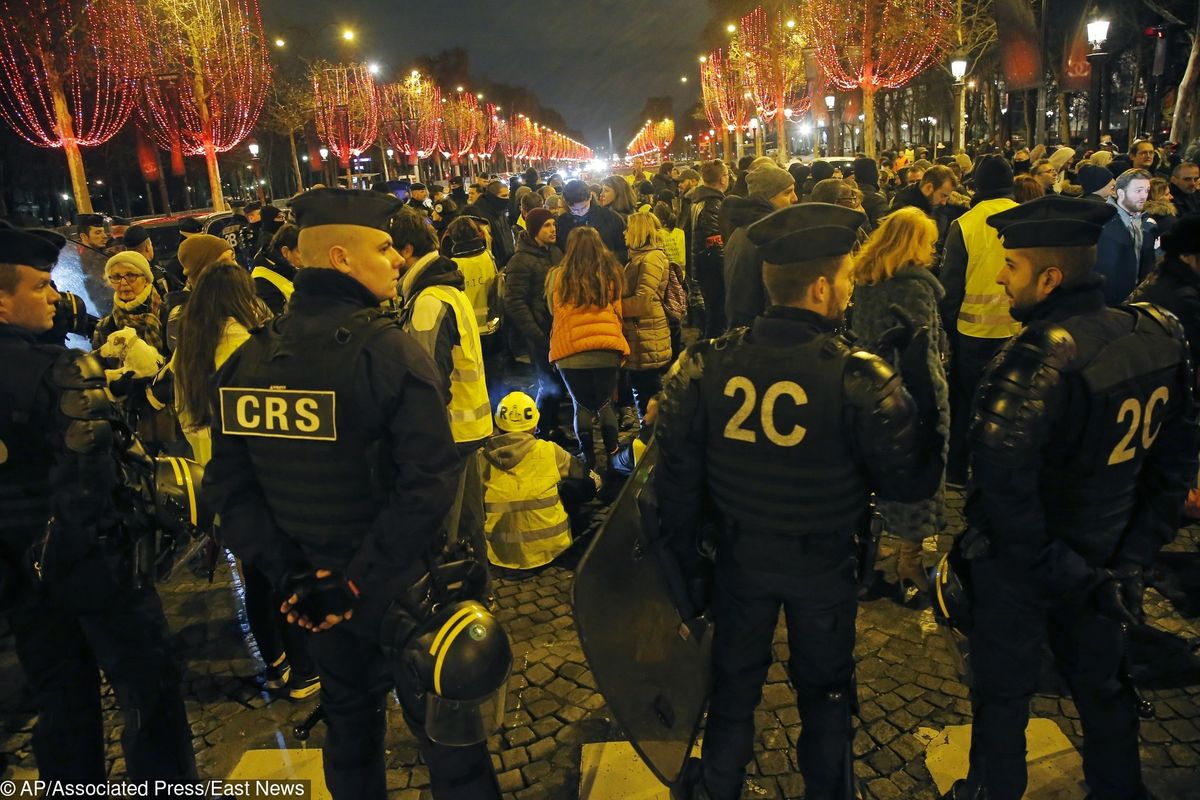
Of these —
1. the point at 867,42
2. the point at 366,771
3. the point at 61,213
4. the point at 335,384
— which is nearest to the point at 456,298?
the point at 335,384

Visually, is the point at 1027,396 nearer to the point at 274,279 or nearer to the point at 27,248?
the point at 27,248

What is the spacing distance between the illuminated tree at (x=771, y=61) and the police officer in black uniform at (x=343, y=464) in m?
39.3

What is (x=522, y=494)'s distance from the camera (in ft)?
17.3

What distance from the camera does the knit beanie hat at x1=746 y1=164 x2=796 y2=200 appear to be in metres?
5.99

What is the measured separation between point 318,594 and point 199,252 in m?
2.77

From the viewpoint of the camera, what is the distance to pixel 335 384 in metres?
2.52

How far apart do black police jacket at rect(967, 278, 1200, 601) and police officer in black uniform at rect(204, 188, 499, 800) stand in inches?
69.0

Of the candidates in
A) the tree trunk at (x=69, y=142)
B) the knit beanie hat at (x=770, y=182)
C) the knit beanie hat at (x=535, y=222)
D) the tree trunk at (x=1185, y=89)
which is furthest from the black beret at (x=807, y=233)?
the tree trunk at (x=69, y=142)

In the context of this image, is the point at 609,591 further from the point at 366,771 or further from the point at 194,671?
the point at 194,671

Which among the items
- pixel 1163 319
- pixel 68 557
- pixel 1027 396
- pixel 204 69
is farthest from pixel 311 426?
pixel 204 69

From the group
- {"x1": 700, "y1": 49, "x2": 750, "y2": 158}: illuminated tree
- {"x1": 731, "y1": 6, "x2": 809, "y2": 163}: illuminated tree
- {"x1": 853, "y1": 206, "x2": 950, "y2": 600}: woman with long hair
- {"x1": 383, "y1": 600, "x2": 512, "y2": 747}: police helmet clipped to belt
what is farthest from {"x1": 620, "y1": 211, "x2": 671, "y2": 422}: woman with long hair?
{"x1": 700, "y1": 49, "x2": 750, "y2": 158}: illuminated tree

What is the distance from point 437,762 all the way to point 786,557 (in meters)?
1.34

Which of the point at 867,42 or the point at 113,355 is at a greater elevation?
the point at 867,42

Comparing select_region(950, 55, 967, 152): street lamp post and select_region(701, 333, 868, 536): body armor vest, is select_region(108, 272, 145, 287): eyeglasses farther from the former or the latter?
select_region(950, 55, 967, 152): street lamp post
